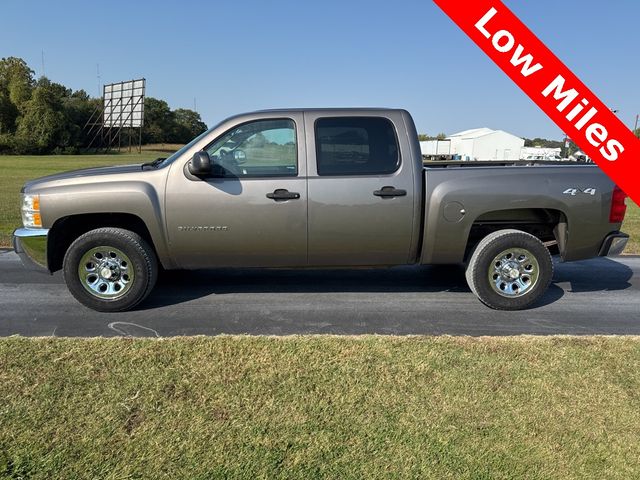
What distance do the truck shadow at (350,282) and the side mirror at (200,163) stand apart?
1.48 m

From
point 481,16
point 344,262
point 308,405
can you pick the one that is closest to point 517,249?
Result: point 344,262

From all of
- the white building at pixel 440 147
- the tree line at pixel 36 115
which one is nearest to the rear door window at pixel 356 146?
the white building at pixel 440 147

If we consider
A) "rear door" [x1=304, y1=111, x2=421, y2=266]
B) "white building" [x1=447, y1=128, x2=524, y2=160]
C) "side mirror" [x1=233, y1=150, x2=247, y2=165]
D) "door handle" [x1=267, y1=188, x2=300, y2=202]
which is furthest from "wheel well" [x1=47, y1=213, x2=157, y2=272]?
"white building" [x1=447, y1=128, x2=524, y2=160]

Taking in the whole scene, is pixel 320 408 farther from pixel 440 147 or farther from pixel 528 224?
pixel 440 147

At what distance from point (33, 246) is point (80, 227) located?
17.7 inches

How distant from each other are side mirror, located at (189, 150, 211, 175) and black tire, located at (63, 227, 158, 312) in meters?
0.91

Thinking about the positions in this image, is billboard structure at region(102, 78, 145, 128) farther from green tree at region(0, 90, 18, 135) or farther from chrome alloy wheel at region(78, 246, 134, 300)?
chrome alloy wheel at region(78, 246, 134, 300)

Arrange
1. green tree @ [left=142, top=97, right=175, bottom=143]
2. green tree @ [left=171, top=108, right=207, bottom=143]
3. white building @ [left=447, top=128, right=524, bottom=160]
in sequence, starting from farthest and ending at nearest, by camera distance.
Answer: green tree @ [left=171, top=108, right=207, bottom=143]
green tree @ [left=142, top=97, right=175, bottom=143]
white building @ [left=447, top=128, right=524, bottom=160]

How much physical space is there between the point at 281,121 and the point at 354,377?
2564 millimetres

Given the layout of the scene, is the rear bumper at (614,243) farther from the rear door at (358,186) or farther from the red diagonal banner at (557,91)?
the red diagonal banner at (557,91)

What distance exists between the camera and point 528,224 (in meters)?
5.01

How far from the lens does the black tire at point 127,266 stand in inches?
179

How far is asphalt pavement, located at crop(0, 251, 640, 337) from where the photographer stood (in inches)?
170

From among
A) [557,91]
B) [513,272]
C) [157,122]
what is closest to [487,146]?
[157,122]
